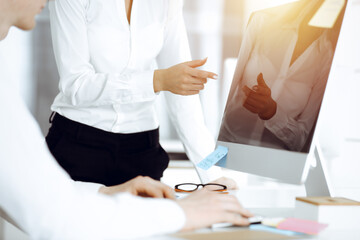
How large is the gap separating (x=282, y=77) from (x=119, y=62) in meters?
0.69

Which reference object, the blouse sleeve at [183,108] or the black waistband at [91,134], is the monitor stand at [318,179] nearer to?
the blouse sleeve at [183,108]

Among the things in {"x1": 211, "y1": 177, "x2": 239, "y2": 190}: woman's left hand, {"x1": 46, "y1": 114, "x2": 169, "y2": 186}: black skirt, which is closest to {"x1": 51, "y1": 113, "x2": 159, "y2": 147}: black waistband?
{"x1": 46, "y1": 114, "x2": 169, "y2": 186}: black skirt

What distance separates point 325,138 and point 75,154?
1.58 meters

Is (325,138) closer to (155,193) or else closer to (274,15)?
(274,15)

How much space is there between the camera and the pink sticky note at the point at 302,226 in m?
0.82

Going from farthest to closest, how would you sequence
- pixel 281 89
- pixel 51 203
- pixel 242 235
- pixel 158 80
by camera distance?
pixel 158 80 → pixel 281 89 → pixel 242 235 → pixel 51 203

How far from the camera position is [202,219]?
2.58 ft

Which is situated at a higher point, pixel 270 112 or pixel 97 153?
pixel 270 112

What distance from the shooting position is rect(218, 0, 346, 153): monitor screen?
3.23 feet

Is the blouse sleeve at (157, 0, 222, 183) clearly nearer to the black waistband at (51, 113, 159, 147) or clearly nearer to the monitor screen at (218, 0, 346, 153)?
the black waistband at (51, 113, 159, 147)

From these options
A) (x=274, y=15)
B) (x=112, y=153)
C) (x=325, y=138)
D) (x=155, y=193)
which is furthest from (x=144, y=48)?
(x=325, y=138)

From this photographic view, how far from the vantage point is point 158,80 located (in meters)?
1.40

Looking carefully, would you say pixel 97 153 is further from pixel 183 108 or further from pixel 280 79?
pixel 280 79

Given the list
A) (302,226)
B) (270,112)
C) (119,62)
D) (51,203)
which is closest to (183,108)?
(119,62)
